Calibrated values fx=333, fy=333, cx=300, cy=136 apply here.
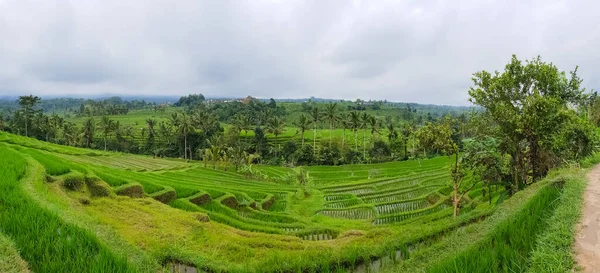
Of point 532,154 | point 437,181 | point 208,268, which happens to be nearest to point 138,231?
point 208,268

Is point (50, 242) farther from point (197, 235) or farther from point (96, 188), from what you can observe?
point (96, 188)

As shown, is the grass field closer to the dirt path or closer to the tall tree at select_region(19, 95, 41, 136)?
the dirt path

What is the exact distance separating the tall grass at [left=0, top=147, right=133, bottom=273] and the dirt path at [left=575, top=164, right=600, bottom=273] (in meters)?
6.93

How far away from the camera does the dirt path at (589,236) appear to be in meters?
4.79

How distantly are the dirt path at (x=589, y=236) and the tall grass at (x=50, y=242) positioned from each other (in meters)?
6.93

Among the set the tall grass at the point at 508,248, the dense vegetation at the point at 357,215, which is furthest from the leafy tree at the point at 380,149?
the tall grass at the point at 508,248

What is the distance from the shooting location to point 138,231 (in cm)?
996

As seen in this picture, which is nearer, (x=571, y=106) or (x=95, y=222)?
(x=95, y=222)

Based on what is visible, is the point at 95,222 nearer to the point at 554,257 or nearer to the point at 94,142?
the point at 554,257

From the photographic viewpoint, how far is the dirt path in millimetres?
4785

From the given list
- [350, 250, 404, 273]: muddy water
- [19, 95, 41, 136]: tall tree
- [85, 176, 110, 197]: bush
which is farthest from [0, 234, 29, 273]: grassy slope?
[19, 95, 41, 136]: tall tree

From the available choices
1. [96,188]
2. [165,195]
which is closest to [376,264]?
[96,188]

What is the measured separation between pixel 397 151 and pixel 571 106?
67068 millimetres

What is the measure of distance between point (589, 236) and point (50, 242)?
9.28 m
